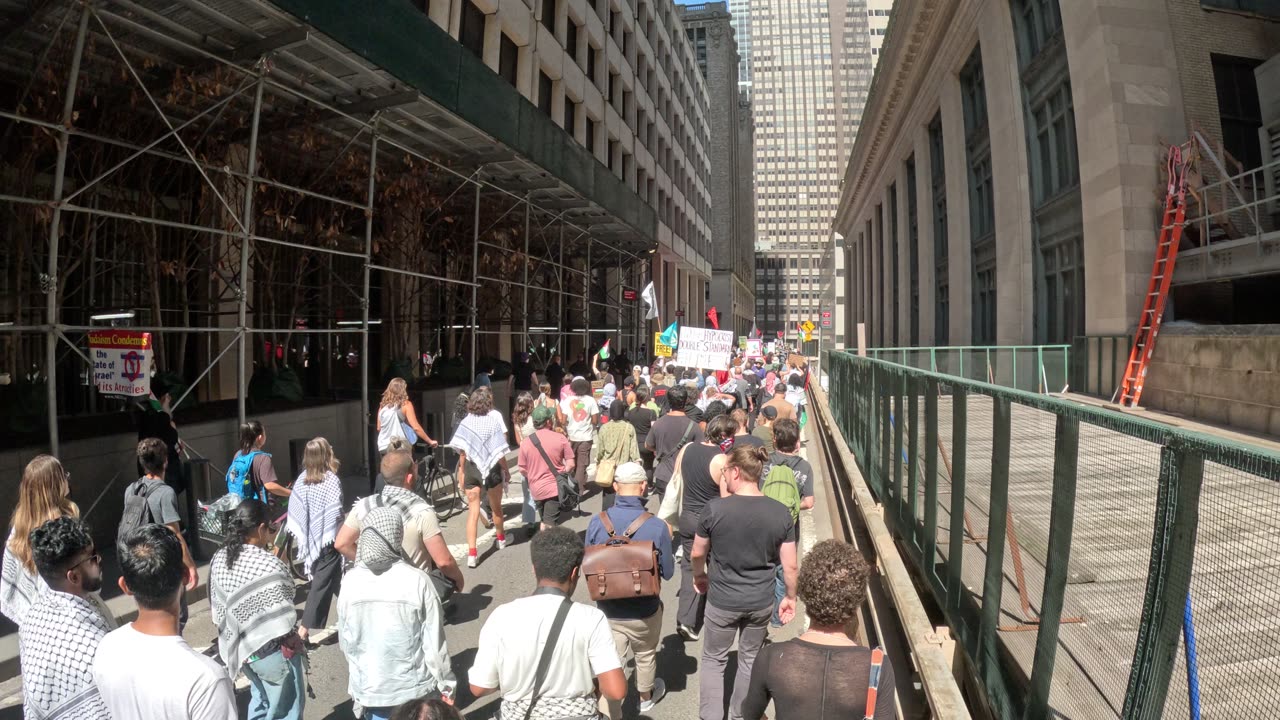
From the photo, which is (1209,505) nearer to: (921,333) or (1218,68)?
(1218,68)

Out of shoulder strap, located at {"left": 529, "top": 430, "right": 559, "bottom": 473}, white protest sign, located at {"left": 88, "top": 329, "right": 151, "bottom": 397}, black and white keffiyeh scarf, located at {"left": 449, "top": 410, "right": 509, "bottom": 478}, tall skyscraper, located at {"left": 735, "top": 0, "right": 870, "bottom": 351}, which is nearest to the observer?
white protest sign, located at {"left": 88, "top": 329, "right": 151, "bottom": 397}

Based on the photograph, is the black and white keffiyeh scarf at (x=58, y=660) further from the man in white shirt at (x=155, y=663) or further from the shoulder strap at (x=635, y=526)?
the shoulder strap at (x=635, y=526)

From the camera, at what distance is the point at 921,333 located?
37062 mm

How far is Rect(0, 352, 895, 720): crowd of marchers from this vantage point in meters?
2.93

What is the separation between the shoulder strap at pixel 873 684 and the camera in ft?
9.34

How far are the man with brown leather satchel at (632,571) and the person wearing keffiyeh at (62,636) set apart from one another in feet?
7.83

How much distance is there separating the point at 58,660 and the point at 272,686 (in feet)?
3.39

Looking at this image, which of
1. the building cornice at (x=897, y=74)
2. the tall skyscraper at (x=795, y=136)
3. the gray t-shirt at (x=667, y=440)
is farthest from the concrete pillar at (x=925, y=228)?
the tall skyscraper at (x=795, y=136)

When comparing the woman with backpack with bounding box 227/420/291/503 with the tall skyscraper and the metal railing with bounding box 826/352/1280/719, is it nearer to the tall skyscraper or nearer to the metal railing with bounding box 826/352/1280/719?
the metal railing with bounding box 826/352/1280/719

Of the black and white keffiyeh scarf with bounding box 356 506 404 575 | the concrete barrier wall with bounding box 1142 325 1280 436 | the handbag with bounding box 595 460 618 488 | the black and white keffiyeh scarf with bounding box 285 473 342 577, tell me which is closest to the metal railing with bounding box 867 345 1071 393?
the concrete barrier wall with bounding box 1142 325 1280 436

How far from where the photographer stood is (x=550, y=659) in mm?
3277

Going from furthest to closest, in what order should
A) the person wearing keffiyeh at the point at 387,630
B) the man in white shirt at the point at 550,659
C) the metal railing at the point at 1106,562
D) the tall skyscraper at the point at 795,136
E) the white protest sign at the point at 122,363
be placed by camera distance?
the tall skyscraper at the point at 795,136
the white protest sign at the point at 122,363
the person wearing keffiyeh at the point at 387,630
the man in white shirt at the point at 550,659
the metal railing at the point at 1106,562

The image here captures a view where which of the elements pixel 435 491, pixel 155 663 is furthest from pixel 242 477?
pixel 435 491

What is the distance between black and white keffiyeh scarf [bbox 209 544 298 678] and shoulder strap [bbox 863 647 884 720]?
2.97 m
